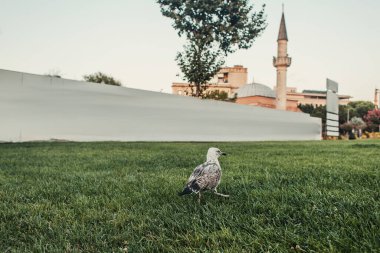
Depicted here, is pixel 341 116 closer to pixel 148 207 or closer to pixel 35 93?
pixel 35 93

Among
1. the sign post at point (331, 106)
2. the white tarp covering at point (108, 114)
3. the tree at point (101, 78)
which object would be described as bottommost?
the white tarp covering at point (108, 114)

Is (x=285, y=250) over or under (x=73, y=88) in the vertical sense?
under

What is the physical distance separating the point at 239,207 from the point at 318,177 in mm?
2033

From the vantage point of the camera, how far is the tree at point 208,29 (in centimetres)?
3058

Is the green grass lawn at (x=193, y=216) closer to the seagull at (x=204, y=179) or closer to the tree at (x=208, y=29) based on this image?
the seagull at (x=204, y=179)

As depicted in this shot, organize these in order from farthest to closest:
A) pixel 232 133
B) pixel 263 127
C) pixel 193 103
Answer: pixel 263 127
pixel 232 133
pixel 193 103

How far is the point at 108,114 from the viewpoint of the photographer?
19.5 m

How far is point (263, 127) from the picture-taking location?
3014 cm

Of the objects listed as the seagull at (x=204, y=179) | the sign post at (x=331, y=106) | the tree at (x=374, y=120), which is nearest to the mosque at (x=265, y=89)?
the sign post at (x=331, y=106)

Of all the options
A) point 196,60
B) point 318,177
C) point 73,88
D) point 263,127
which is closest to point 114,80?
point 196,60

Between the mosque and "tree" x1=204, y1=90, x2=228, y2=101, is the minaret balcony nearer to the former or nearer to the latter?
the mosque

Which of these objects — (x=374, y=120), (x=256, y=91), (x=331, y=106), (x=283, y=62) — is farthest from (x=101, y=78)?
(x=374, y=120)

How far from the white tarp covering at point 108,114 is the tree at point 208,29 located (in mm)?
5086

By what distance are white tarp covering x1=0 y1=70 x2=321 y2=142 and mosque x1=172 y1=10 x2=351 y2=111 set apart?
6176 millimetres
